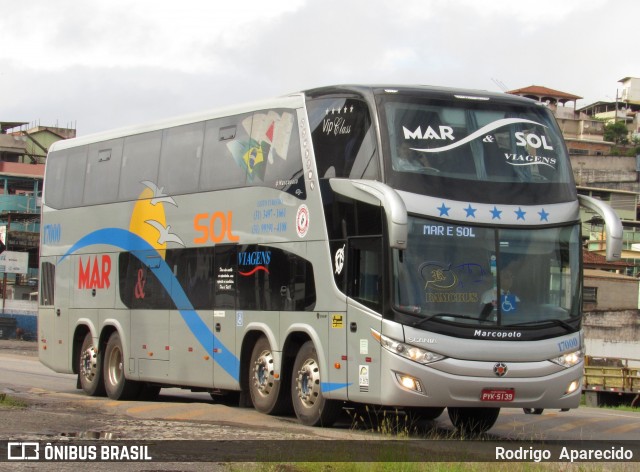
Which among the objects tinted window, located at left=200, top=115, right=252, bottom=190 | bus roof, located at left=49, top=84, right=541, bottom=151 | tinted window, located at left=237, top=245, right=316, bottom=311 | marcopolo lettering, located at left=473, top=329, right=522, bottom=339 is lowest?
marcopolo lettering, located at left=473, top=329, right=522, bottom=339

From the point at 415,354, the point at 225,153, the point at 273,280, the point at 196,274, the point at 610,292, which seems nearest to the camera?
the point at 415,354

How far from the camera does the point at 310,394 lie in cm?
1534

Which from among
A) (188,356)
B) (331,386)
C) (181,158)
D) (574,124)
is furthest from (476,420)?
(574,124)

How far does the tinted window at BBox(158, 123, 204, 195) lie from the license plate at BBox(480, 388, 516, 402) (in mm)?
6542

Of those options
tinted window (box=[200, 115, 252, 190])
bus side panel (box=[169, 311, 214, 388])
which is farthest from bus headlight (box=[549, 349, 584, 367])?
bus side panel (box=[169, 311, 214, 388])

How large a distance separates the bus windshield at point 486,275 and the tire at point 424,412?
2.95 m

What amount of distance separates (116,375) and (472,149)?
29.8 ft

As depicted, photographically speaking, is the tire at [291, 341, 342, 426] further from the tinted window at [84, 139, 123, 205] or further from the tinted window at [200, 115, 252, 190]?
the tinted window at [84, 139, 123, 205]

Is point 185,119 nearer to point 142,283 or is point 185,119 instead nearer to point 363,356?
point 142,283

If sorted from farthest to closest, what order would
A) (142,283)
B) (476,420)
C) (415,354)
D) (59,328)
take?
(59,328)
(142,283)
(476,420)
(415,354)

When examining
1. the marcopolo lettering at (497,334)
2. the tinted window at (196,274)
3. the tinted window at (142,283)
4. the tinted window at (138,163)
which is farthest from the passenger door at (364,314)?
the tinted window at (138,163)

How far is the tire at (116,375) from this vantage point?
2038cm

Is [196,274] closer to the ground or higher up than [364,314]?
higher up

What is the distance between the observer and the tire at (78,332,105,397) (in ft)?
69.3
